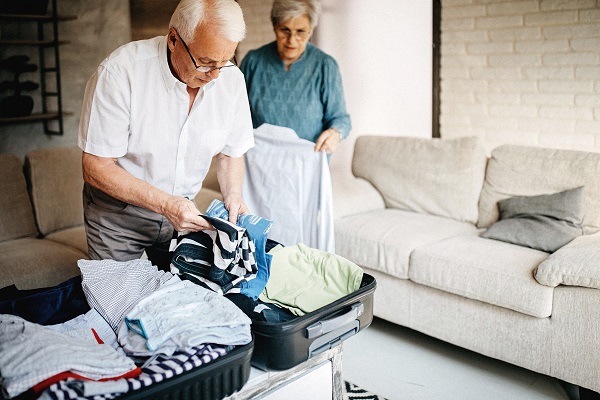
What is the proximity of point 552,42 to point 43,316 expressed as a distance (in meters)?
3.33

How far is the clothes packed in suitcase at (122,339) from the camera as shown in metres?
1.13

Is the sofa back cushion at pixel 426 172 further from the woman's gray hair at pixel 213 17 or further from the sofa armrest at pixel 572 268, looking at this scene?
the woman's gray hair at pixel 213 17

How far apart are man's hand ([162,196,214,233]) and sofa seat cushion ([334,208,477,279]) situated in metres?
1.60

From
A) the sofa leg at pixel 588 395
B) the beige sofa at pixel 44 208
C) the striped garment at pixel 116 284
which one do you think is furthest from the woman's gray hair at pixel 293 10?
the sofa leg at pixel 588 395

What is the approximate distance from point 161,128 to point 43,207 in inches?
74.2

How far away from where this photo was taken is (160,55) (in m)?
1.86

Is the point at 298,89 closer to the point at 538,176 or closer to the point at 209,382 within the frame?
the point at 538,176

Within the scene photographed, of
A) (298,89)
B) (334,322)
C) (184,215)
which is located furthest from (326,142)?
(334,322)

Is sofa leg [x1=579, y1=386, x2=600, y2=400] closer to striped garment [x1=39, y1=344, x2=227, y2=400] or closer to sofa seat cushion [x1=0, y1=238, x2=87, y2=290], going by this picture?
striped garment [x1=39, y1=344, x2=227, y2=400]

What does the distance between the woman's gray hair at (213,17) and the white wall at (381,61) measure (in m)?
3.02

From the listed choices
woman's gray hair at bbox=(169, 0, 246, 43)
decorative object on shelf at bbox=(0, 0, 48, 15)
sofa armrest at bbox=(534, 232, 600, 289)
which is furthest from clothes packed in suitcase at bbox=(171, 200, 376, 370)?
decorative object on shelf at bbox=(0, 0, 48, 15)

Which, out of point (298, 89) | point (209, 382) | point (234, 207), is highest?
point (298, 89)

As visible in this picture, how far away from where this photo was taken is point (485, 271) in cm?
272

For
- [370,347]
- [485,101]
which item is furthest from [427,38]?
[370,347]
